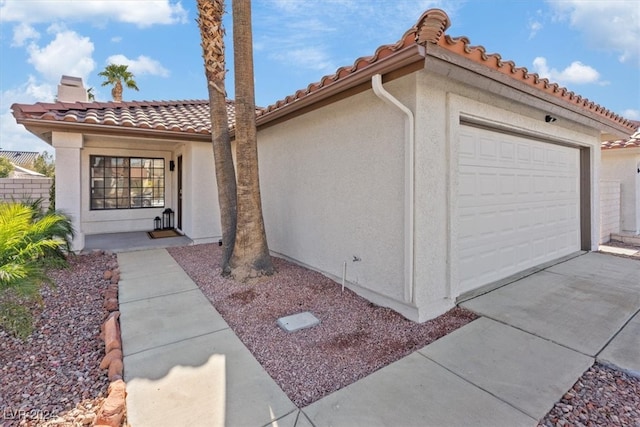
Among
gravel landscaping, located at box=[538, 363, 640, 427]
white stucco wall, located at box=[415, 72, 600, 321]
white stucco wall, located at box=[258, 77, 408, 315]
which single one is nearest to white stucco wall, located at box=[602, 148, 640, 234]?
white stucco wall, located at box=[415, 72, 600, 321]

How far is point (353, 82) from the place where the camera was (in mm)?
4402

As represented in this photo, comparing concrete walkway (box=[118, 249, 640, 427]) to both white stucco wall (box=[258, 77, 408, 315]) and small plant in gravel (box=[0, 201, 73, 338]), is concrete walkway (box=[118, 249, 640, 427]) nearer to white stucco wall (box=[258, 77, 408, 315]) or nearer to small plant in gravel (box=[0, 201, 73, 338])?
small plant in gravel (box=[0, 201, 73, 338])

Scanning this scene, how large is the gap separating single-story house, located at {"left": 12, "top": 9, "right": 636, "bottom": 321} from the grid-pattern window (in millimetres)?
2713

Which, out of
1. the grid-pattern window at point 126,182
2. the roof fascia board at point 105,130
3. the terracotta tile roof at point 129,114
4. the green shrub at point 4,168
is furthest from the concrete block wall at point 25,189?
the green shrub at point 4,168

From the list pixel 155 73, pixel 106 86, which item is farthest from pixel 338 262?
pixel 106 86

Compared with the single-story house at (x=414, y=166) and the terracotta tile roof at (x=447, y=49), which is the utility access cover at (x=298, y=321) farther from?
the terracotta tile roof at (x=447, y=49)

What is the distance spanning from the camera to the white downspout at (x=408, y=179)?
4.13 meters

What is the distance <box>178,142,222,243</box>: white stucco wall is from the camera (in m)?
9.35

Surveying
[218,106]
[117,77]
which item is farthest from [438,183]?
[117,77]

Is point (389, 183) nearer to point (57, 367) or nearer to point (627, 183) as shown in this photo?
point (57, 367)

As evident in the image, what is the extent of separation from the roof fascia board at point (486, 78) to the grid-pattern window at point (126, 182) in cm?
1146

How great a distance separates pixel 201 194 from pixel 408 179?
7.15 m

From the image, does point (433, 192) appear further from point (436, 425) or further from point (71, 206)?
point (71, 206)

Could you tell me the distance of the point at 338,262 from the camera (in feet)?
19.1
